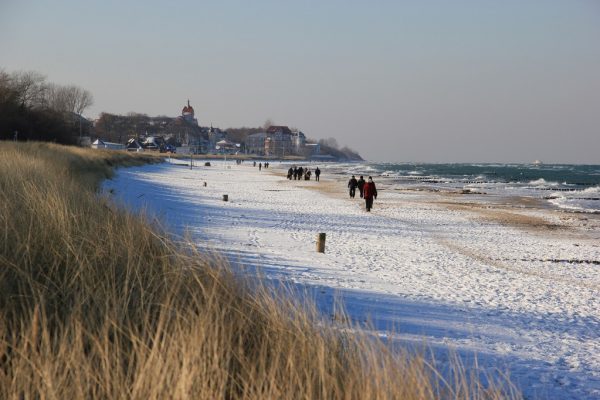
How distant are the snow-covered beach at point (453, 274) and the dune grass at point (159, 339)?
2.34 feet

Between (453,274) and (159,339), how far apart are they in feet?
27.5

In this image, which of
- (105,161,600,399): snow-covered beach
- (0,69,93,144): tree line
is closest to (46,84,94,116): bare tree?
(0,69,93,144): tree line

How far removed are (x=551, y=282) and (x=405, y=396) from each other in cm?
892

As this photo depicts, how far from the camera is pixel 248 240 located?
13320mm

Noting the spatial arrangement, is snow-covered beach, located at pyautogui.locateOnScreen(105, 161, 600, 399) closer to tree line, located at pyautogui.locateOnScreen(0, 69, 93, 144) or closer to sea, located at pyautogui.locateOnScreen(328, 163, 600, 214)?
sea, located at pyautogui.locateOnScreen(328, 163, 600, 214)

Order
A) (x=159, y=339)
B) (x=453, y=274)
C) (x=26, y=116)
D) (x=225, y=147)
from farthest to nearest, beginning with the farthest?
(x=225, y=147)
(x=26, y=116)
(x=453, y=274)
(x=159, y=339)

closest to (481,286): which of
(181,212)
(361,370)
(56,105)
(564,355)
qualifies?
(564,355)

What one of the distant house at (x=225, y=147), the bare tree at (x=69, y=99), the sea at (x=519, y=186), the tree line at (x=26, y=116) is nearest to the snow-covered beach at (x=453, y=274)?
the sea at (x=519, y=186)

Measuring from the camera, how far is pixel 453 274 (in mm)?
10773

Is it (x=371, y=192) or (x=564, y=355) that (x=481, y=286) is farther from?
(x=371, y=192)

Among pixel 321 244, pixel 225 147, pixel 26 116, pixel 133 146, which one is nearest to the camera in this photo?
pixel 321 244

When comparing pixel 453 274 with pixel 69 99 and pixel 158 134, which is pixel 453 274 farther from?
pixel 158 134

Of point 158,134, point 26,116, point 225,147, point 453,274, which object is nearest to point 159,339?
point 453,274

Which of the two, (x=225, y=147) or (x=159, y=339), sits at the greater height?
(x=225, y=147)
